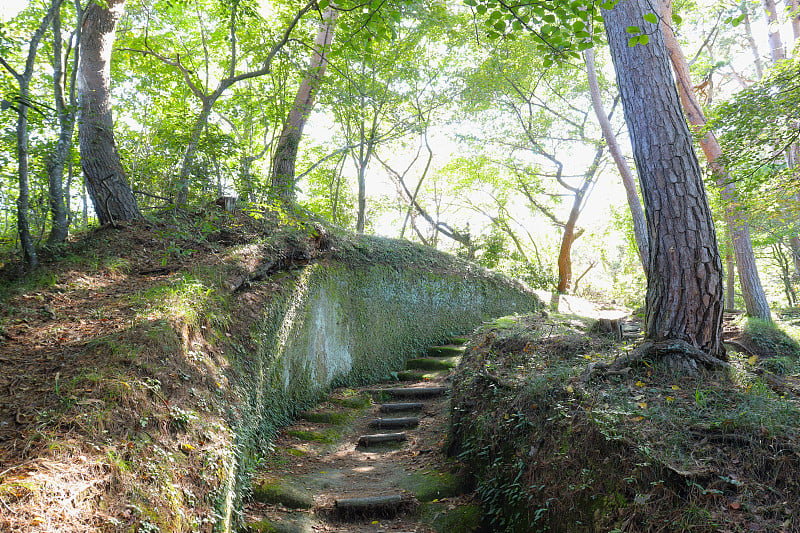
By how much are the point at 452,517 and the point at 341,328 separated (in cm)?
504

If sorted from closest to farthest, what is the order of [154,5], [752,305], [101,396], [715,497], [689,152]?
[715,497], [101,396], [689,152], [752,305], [154,5]

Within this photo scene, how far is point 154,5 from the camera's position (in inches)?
454

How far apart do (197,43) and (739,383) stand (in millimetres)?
14880

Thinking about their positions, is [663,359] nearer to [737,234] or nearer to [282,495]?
[282,495]

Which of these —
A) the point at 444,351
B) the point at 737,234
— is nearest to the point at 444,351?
the point at 444,351

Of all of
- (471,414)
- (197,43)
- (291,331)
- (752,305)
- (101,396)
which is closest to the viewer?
(101,396)

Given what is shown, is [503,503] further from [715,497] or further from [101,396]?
[101,396]

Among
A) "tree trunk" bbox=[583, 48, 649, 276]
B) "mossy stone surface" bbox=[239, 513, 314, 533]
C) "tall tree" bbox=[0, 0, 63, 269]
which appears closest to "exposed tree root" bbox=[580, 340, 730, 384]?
"mossy stone surface" bbox=[239, 513, 314, 533]

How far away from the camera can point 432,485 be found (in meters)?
4.77

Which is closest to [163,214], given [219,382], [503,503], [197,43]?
[219,382]

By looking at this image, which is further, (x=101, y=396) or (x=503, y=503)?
(x=503, y=503)

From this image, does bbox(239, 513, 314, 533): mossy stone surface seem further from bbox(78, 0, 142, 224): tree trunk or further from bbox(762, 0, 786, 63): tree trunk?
bbox(762, 0, 786, 63): tree trunk

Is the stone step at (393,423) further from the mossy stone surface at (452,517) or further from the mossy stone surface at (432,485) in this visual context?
the mossy stone surface at (452,517)

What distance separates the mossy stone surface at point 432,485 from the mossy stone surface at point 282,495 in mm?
1017
